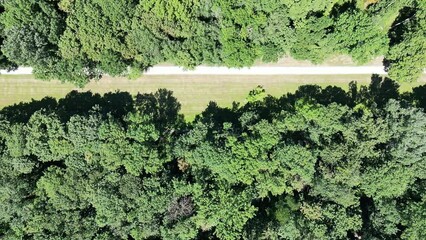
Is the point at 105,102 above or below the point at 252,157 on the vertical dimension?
above

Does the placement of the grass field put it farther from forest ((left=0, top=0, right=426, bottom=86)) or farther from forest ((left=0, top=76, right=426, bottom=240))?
forest ((left=0, top=76, right=426, bottom=240))

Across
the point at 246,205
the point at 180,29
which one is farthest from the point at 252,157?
the point at 180,29

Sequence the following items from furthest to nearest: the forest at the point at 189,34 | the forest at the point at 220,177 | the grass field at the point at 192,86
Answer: the grass field at the point at 192,86
the forest at the point at 189,34
the forest at the point at 220,177

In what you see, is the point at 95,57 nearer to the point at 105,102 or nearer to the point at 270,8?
the point at 105,102

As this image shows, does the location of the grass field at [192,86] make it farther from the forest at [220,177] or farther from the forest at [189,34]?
the forest at [220,177]

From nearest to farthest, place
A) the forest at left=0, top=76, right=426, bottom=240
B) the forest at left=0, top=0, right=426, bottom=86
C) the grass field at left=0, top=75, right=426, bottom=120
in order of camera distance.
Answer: the forest at left=0, top=76, right=426, bottom=240
the forest at left=0, top=0, right=426, bottom=86
the grass field at left=0, top=75, right=426, bottom=120

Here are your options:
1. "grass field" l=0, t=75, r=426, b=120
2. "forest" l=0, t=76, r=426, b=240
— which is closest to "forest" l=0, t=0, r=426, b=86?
"grass field" l=0, t=75, r=426, b=120

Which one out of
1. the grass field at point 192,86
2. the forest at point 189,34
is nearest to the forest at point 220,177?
the grass field at point 192,86
